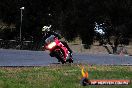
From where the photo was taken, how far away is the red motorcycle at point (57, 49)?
8102mm

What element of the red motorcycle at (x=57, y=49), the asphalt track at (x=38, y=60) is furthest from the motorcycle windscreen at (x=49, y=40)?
the asphalt track at (x=38, y=60)

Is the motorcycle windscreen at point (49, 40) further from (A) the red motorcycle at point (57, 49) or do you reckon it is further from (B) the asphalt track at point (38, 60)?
(B) the asphalt track at point (38, 60)

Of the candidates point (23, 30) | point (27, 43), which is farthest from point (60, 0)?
point (27, 43)

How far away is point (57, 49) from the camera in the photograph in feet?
28.0

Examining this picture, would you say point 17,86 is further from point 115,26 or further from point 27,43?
point 115,26

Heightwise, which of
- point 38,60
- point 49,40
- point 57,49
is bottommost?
point 38,60

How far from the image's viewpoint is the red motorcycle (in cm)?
810

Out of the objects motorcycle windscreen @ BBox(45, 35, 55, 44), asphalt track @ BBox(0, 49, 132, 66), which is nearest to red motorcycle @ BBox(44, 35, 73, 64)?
motorcycle windscreen @ BBox(45, 35, 55, 44)

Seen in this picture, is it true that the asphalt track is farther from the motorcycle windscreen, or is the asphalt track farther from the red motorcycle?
the motorcycle windscreen

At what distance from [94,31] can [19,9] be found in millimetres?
15693

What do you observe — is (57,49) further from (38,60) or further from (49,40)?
(38,60)

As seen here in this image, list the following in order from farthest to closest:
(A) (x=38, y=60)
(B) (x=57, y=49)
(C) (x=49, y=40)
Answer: (A) (x=38, y=60), (B) (x=57, y=49), (C) (x=49, y=40)

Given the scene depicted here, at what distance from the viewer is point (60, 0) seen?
75125mm

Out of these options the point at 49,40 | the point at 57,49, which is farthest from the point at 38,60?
the point at 49,40
